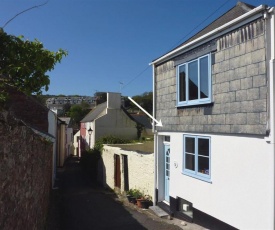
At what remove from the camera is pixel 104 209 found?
13719mm

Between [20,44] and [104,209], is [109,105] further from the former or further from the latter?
[20,44]

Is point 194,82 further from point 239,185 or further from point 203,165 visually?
point 239,185

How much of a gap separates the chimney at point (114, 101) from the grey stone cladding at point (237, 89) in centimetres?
1965

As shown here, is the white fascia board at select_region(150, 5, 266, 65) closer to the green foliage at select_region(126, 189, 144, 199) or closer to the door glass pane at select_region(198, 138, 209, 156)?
the door glass pane at select_region(198, 138, 209, 156)

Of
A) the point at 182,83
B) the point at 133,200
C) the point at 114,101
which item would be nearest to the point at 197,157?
Answer: the point at 182,83

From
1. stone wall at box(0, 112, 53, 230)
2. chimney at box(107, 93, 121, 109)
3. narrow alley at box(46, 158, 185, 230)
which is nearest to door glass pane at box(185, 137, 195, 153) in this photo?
narrow alley at box(46, 158, 185, 230)

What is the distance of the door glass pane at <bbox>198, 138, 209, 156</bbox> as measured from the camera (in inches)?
390

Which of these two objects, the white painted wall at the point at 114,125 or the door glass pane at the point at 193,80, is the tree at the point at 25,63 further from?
the white painted wall at the point at 114,125

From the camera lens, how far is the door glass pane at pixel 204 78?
987 cm

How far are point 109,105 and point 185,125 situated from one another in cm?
1999

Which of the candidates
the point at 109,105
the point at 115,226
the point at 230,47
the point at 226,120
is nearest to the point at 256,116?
the point at 226,120

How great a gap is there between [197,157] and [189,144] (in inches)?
28.1

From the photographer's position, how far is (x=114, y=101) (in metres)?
30.4

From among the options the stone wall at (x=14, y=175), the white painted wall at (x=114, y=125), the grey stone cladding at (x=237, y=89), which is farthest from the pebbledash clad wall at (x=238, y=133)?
the white painted wall at (x=114, y=125)
